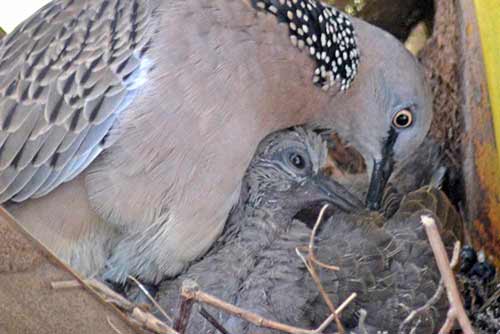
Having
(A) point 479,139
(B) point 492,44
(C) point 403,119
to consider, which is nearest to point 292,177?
(C) point 403,119

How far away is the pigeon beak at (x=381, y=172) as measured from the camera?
307 centimetres

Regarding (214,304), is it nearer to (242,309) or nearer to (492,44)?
(242,309)

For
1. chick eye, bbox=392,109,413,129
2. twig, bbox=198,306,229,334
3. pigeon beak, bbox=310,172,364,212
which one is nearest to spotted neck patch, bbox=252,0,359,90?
chick eye, bbox=392,109,413,129

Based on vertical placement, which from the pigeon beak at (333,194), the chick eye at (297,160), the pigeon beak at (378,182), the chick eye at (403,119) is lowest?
the pigeon beak at (378,182)

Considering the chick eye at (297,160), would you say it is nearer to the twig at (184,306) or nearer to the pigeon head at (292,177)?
the pigeon head at (292,177)

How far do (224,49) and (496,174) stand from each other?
897mm

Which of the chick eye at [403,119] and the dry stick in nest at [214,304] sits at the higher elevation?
the dry stick in nest at [214,304]

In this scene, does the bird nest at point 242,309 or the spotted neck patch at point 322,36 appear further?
the spotted neck patch at point 322,36

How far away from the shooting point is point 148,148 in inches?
103

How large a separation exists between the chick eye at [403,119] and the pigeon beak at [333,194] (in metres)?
0.28

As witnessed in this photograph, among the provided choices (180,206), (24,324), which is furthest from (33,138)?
(24,324)

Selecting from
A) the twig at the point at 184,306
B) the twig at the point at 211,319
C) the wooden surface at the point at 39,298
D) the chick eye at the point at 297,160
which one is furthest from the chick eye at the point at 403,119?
the wooden surface at the point at 39,298

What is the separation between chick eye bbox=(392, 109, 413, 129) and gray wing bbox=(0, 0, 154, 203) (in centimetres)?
88

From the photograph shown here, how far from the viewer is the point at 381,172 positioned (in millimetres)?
3084
